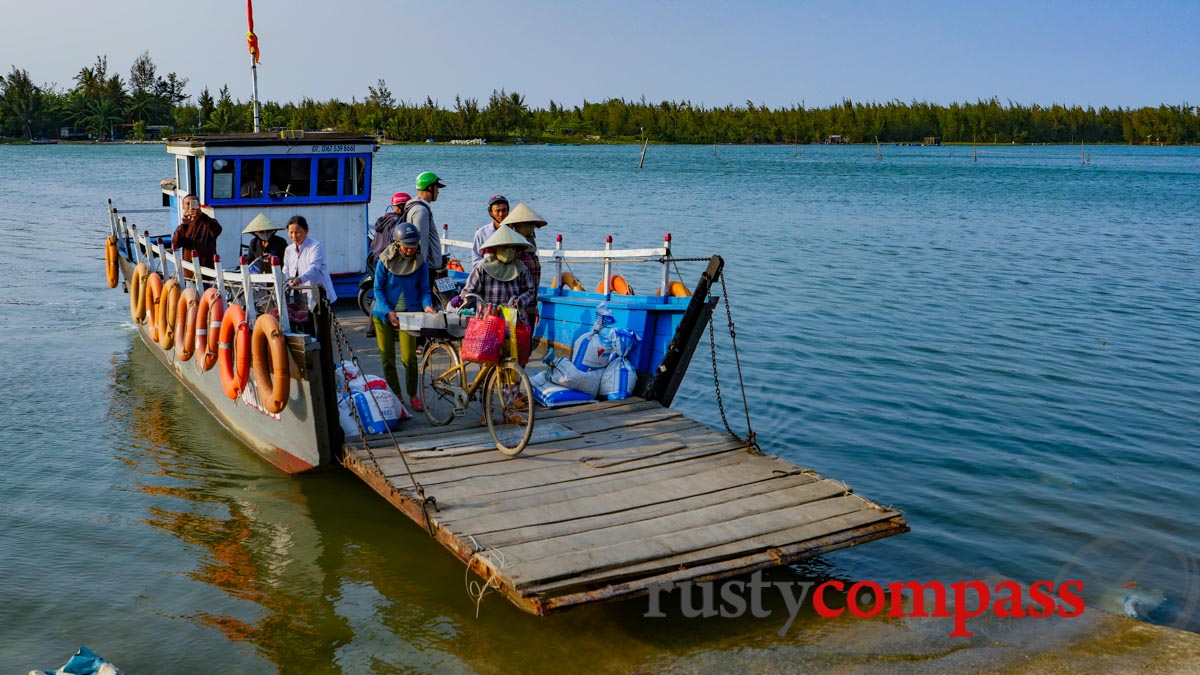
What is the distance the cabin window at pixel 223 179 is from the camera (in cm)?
1259

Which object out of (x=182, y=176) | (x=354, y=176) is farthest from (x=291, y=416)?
(x=182, y=176)

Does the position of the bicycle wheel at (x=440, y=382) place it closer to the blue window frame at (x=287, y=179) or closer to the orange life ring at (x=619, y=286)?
the orange life ring at (x=619, y=286)

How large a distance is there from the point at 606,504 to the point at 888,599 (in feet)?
7.51

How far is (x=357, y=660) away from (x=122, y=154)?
103m

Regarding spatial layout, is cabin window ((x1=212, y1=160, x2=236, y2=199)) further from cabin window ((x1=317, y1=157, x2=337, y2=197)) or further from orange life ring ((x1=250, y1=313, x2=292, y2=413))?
orange life ring ((x1=250, y1=313, x2=292, y2=413))

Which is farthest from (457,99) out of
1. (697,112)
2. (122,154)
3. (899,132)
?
(899,132)

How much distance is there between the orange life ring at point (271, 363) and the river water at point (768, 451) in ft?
3.89

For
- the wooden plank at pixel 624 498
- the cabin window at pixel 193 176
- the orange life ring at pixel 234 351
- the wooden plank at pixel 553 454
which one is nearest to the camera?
the wooden plank at pixel 624 498

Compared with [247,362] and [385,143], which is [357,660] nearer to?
[247,362]

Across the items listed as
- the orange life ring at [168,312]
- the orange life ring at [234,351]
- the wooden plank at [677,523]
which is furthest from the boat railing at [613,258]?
the orange life ring at [168,312]

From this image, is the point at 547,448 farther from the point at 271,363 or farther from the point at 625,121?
the point at 625,121

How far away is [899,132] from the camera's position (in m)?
167

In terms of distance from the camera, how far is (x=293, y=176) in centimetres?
1305

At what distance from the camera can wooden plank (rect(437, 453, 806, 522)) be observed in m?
6.71
